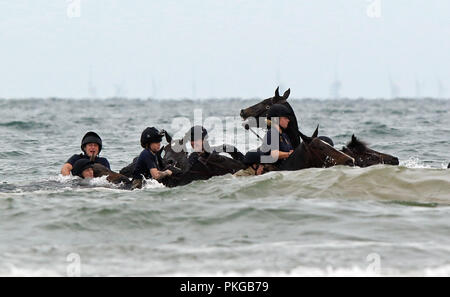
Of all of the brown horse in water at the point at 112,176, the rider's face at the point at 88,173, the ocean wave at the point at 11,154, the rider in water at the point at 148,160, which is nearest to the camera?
the rider in water at the point at 148,160

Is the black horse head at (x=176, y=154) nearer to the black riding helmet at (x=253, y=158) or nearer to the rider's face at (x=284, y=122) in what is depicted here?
the black riding helmet at (x=253, y=158)

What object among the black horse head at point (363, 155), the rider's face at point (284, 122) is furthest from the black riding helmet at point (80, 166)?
the black horse head at point (363, 155)

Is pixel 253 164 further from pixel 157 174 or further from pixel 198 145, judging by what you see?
pixel 157 174

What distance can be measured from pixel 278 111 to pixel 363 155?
237 centimetres

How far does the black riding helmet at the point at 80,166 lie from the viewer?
17.5 meters

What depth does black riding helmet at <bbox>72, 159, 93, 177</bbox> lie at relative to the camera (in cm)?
1745

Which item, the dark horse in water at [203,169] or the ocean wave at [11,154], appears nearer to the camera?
the dark horse in water at [203,169]

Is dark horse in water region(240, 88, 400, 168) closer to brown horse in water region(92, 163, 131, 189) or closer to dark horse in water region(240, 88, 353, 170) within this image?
A: dark horse in water region(240, 88, 353, 170)

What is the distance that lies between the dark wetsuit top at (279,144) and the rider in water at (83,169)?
3.80m
